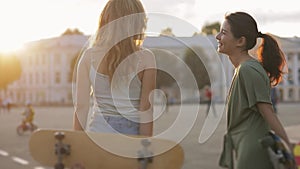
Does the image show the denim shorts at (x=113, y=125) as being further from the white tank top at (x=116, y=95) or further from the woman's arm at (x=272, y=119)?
the woman's arm at (x=272, y=119)

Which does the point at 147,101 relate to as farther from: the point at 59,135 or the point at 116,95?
the point at 59,135

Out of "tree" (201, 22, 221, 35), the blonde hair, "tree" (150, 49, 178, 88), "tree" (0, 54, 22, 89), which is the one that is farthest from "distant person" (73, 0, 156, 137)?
"tree" (0, 54, 22, 89)

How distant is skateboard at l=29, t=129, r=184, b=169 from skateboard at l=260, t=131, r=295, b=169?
47 cm

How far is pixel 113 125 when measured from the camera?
2584 mm

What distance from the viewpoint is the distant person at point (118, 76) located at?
8.42 feet

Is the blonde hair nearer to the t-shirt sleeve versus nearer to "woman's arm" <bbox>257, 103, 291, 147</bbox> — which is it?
the t-shirt sleeve

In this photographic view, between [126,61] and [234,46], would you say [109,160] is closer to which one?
[126,61]

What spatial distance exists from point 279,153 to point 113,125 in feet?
2.31

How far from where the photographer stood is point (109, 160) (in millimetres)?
2342

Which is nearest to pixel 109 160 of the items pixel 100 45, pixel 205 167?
pixel 100 45

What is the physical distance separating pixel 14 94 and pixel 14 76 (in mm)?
7453

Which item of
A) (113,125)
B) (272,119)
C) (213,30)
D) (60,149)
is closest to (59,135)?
(60,149)

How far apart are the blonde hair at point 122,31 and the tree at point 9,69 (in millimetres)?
90071

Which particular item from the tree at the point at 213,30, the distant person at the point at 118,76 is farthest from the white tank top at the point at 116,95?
the tree at the point at 213,30
